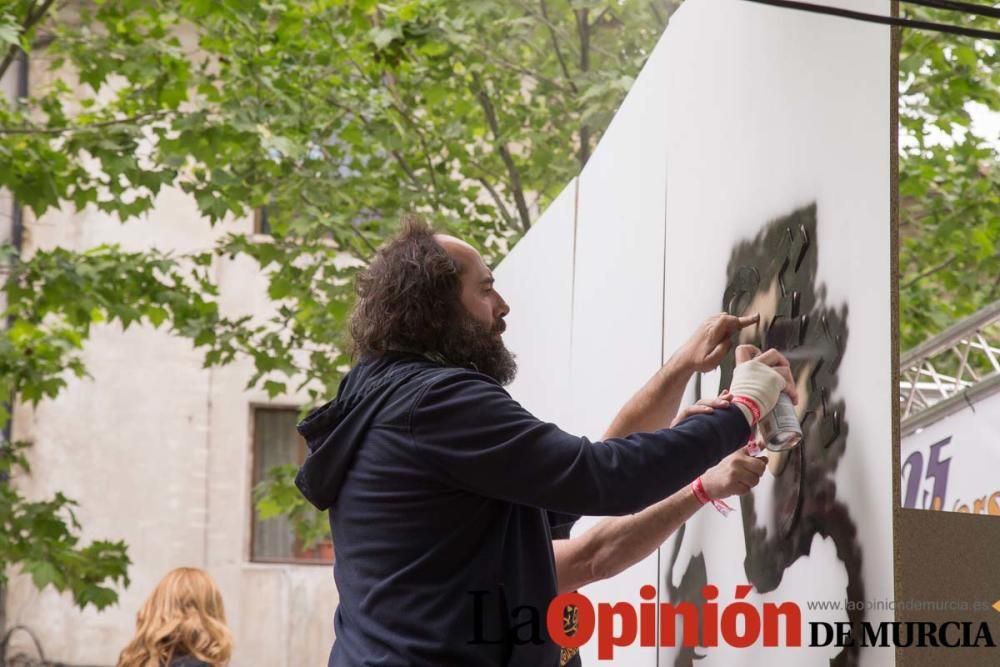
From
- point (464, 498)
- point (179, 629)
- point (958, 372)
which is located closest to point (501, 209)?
point (958, 372)

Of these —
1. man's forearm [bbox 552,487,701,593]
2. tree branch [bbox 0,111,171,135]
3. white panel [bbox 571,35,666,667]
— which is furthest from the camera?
tree branch [bbox 0,111,171,135]

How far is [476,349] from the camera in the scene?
210 centimetres

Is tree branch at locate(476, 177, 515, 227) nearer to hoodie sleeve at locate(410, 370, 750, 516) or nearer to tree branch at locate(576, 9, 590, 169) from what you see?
tree branch at locate(576, 9, 590, 169)

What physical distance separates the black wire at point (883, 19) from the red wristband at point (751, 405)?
1.73 ft

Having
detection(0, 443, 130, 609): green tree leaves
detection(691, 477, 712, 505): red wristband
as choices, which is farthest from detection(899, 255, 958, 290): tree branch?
detection(691, 477, 712, 505): red wristband

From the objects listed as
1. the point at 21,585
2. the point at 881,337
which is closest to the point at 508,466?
the point at 881,337

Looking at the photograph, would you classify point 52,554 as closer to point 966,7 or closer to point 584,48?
point 584,48

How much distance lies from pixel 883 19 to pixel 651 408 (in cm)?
89

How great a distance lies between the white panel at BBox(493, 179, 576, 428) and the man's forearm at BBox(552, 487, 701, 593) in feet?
3.43

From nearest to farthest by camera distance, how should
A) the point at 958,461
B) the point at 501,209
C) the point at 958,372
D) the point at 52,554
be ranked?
the point at 958,461 < the point at 958,372 < the point at 52,554 < the point at 501,209

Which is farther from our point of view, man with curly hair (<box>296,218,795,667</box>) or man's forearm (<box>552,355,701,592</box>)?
man's forearm (<box>552,355,701,592</box>)

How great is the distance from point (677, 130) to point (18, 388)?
544cm

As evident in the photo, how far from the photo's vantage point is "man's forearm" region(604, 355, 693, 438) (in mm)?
2410

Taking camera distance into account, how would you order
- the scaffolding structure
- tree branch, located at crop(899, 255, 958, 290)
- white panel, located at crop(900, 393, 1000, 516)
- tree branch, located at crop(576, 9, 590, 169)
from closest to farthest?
white panel, located at crop(900, 393, 1000, 516)
the scaffolding structure
tree branch, located at crop(576, 9, 590, 169)
tree branch, located at crop(899, 255, 958, 290)
